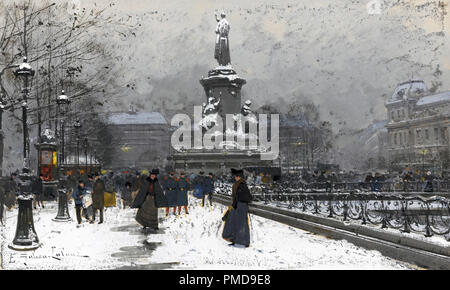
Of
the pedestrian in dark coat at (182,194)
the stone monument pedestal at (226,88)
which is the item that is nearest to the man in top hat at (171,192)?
the pedestrian in dark coat at (182,194)

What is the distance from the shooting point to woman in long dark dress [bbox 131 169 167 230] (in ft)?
47.5

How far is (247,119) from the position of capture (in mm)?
51719

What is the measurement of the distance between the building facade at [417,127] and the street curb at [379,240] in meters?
41.4

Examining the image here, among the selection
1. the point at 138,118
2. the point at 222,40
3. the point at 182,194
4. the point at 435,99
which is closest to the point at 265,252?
the point at 182,194

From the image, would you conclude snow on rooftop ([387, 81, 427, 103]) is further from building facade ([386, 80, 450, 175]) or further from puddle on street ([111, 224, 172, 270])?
puddle on street ([111, 224, 172, 270])

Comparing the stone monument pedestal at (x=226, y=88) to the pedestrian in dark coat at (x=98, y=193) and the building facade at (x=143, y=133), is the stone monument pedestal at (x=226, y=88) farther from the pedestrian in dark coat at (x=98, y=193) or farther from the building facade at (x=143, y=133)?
the building facade at (x=143, y=133)

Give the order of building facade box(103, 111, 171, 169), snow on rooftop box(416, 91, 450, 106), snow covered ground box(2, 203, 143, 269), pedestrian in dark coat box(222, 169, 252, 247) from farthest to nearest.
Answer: building facade box(103, 111, 171, 169)
snow on rooftop box(416, 91, 450, 106)
pedestrian in dark coat box(222, 169, 252, 247)
snow covered ground box(2, 203, 143, 269)

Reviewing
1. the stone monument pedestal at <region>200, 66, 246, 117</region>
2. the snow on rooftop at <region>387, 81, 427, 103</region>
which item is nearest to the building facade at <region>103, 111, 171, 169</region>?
the snow on rooftop at <region>387, 81, 427, 103</region>

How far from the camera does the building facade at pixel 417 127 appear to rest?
64.4 m

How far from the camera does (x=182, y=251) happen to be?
35.1 feet

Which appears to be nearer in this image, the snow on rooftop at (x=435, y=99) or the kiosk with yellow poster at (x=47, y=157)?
the kiosk with yellow poster at (x=47, y=157)
